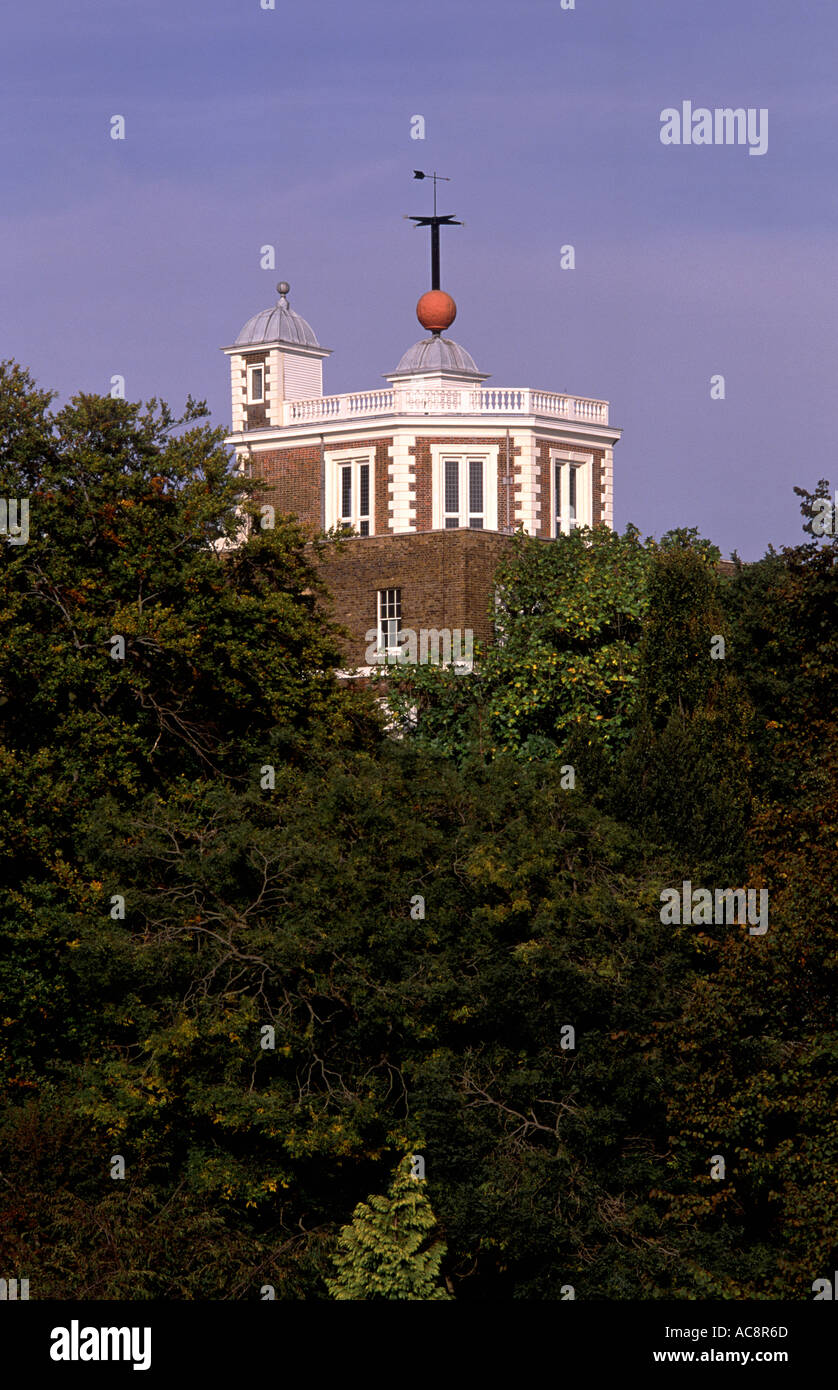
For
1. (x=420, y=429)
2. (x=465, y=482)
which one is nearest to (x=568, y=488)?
(x=465, y=482)

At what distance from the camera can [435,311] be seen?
97812 mm

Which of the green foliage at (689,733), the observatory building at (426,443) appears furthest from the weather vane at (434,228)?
the green foliage at (689,733)

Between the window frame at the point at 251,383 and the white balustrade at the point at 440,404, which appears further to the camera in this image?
the window frame at the point at 251,383

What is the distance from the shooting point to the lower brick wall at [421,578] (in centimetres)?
5628

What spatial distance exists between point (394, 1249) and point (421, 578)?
24.6 meters

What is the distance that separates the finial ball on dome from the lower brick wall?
40.4 meters

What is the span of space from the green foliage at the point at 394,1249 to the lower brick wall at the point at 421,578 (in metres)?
21.2

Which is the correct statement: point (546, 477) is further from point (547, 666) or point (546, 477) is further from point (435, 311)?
point (547, 666)

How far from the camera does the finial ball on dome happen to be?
97.8 m

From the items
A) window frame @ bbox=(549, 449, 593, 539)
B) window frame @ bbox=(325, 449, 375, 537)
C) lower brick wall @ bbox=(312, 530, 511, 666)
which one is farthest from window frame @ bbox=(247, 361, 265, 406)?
lower brick wall @ bbox=(312, 530, 511, 666)

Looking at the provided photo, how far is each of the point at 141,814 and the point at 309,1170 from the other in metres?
7.06

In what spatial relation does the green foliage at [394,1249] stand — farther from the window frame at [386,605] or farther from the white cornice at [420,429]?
the white cornice at [420,429]

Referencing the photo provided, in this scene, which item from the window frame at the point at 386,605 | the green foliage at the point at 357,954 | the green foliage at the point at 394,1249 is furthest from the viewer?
the window frame at the point at 386,605

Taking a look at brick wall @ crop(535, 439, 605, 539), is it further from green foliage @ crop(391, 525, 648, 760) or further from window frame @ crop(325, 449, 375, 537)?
green foliage @ crop(391, 525, 648, 760)
